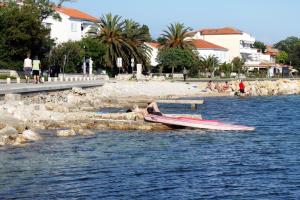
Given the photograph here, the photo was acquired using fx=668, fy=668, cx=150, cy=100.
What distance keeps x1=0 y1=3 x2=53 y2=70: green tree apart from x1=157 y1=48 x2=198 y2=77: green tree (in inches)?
1523

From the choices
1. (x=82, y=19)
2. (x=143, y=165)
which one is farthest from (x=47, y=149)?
(x=82, y=19)

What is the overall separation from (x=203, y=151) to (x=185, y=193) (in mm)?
7712

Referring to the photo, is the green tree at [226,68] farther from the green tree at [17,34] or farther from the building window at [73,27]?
the green tree at [17,34]

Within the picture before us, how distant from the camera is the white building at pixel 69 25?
9512cm

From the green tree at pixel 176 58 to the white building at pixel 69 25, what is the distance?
474 inches

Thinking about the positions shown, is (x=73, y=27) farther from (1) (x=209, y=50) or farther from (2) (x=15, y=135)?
(2) (x=15, y=135)

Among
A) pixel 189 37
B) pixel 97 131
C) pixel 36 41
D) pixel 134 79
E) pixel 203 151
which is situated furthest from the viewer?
pixel 189 37

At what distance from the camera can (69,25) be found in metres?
97.6

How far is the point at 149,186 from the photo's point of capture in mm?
17500

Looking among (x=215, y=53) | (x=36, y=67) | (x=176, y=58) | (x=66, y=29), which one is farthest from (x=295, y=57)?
(x=36, y=67)

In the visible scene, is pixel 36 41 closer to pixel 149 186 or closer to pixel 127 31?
pixel 127 31

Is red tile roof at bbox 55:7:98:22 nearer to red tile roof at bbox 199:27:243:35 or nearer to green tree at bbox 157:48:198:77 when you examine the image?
green tree at bbox 157:48:198:77

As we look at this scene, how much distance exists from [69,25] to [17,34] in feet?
109

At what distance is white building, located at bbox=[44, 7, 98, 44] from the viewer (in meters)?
95.1
